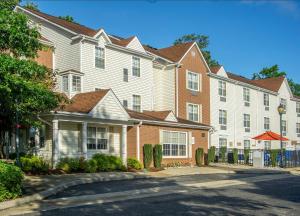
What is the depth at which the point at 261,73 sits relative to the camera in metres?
77.8

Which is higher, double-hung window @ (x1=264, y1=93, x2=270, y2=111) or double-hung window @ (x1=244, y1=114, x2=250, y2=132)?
double-hung window @ (x1=264, y1=93, x2=270, y2=111)

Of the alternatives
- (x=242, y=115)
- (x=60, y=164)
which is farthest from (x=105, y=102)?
(x=242, y=115)

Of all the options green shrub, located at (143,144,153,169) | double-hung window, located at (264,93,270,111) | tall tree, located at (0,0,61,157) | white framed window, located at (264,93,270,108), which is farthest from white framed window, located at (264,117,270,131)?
tall tree, located at (0,0,61,157)

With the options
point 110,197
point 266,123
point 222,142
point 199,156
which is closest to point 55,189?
point 110,197

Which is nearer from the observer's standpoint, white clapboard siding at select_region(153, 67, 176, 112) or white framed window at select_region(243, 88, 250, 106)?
white clapboard siding at select_region(153, 67, 176, 112)

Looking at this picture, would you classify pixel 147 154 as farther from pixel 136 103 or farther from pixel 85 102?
pixel 136 103

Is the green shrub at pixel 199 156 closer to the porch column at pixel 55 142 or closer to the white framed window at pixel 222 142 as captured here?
the white framed window at pixel 222 142

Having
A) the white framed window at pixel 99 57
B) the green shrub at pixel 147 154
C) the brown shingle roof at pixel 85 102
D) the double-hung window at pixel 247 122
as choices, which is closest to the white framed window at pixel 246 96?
the double-hung window at pixel 247 122

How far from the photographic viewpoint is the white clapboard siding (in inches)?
1505

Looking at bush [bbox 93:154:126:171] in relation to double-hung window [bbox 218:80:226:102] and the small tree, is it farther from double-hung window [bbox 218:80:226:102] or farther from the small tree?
double-hung window [bbox 218:80:226:102]

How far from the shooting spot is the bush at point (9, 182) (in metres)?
13.4

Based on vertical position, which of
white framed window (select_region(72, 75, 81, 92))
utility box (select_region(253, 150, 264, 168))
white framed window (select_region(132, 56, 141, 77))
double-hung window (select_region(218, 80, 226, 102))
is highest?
white framed window (select_region(132, 56, 141, 77))

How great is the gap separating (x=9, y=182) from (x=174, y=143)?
1987 centimetres

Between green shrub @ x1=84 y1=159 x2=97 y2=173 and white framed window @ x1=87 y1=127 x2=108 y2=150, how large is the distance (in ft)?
7.12
